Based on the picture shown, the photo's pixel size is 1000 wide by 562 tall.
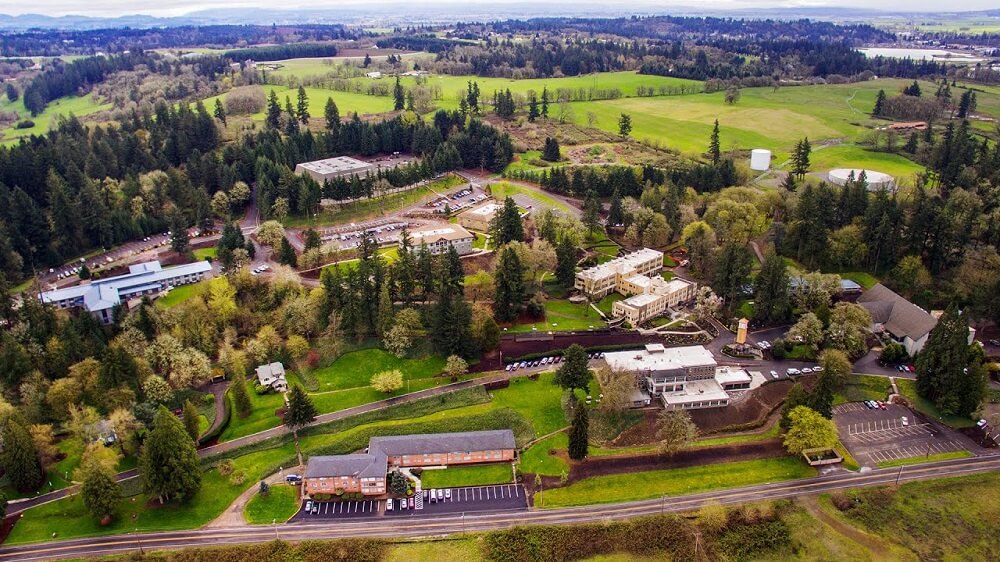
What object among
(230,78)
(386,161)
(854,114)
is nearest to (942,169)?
(854,114)

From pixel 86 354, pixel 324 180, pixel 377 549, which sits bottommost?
pixel 377 549

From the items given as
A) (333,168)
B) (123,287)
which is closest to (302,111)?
(333,168)

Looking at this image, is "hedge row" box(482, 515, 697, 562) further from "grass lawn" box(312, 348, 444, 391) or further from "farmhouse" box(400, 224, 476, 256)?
"farmhouse" box(400, 224, 476, 256)

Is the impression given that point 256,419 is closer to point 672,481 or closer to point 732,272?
point 672,481

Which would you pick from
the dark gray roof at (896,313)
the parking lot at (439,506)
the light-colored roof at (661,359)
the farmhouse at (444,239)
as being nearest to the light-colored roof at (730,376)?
the light-colored roof at (661,359)

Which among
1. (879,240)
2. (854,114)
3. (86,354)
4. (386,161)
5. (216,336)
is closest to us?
(86,354)

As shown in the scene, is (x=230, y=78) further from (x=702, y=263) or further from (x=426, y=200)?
(x=702, y=263)

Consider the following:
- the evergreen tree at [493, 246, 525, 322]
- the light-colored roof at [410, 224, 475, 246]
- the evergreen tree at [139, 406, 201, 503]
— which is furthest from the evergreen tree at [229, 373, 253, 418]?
the light-colored roof at [410, 224, 475, 246]
